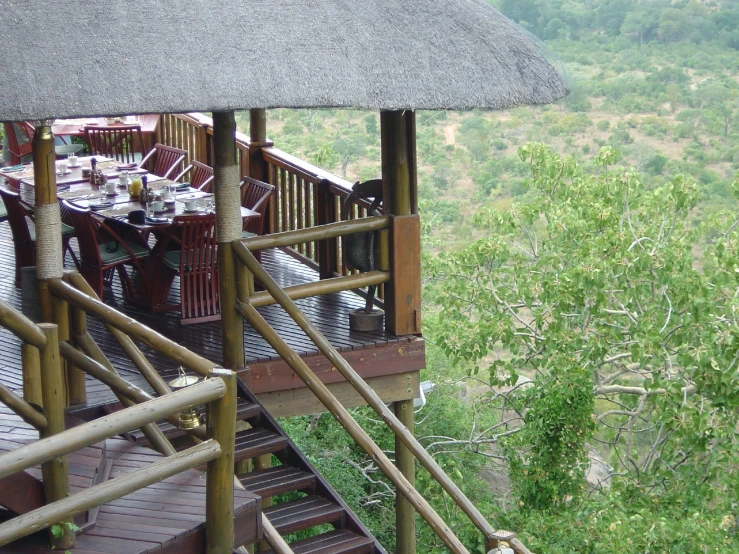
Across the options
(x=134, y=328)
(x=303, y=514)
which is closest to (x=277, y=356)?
(x=303, y=514)

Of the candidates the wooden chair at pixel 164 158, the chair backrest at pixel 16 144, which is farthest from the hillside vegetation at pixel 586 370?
the chair backrest at pixel 16 144

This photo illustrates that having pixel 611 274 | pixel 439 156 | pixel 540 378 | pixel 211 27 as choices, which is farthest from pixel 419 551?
pixel 439 156

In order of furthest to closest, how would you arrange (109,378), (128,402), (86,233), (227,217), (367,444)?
1. (86,233)
2. (227,217)
3. (367,444)
4. (128,402)
5. (109,378)

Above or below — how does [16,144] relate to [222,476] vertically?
above

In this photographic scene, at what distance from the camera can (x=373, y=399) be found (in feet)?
16.6

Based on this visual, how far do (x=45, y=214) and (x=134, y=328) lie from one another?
4.45 feet

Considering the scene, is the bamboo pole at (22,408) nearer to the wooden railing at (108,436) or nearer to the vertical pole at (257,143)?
the wooden railing at (108,436)

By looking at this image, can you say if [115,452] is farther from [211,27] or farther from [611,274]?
[611,274]

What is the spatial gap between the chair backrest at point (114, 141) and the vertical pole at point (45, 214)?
534 cm

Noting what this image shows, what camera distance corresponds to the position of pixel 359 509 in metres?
12.4

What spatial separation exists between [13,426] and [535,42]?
3549 mm

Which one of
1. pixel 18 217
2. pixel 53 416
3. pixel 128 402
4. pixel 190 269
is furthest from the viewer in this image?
pixel 18 217

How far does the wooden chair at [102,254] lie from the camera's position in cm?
654

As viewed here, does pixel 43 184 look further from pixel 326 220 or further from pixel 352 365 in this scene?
pixel 326 220
